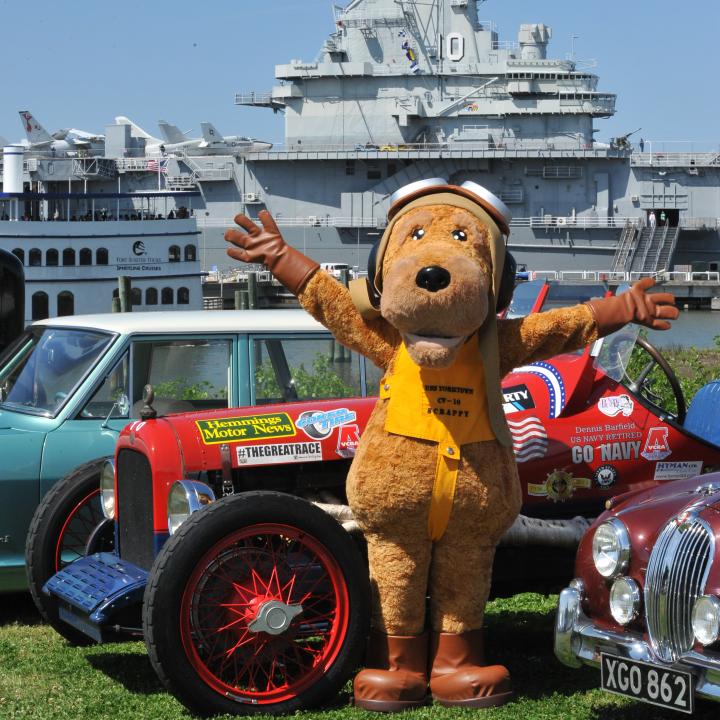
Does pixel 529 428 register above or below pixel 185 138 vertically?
below

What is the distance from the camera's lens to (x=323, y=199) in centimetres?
6831

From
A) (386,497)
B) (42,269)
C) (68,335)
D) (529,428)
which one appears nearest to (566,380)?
(529,428)

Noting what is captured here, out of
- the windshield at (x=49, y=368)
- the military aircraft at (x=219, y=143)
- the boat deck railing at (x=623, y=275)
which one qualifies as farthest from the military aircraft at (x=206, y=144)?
the windshield at (x=49, y=368)

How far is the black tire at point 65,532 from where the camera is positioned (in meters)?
5.79

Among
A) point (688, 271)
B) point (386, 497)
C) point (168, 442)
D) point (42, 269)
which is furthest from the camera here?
point (688, 271)

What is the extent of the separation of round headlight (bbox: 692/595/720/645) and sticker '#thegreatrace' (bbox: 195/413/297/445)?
2087mm

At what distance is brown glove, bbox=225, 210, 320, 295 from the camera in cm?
507

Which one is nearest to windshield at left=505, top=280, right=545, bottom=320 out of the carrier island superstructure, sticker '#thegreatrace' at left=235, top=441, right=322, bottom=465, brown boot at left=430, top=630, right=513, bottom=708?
sticker '#thegreatrace' at left=235, top=441, right=322, bottom=465

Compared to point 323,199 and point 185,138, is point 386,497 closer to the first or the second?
point 323,199

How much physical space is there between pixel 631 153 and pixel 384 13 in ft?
53.7

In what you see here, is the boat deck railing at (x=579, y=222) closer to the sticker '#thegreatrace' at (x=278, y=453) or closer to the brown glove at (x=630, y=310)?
the sticker '#thegreatrace' at (x=278, y=453)

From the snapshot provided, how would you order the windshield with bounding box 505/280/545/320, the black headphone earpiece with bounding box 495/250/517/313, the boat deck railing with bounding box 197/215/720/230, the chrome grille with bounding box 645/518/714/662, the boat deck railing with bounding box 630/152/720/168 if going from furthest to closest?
the boat deck railing with bounding box 197/215/720/230 → the boat deck railing with bounding box 630/152/720/168 → the windshield with bounding box 505/280/545/320 → the black headphone earpiece with bounding box 495/250/517/313 → the chrome grille with bounding box 645/518/714/662

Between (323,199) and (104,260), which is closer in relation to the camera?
(104,260)

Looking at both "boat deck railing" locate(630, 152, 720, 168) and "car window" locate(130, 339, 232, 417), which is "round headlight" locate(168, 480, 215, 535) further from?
"boat deck railing" locate(630, 152, 720, 168)
